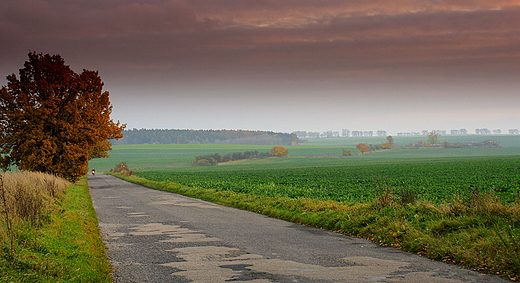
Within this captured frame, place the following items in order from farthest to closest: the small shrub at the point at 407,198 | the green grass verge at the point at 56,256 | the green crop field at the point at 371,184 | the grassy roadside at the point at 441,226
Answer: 1. the green crop field at the point at 371,184
2. the small shrub at the point at 407,198
3. the grassy roadside at the point at 441,226
4. the green grass verge at the point at 56,256

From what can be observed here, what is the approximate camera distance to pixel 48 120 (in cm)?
3681

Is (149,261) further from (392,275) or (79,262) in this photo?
(392,275)

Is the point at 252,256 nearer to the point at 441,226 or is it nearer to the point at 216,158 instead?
the point at 441,226

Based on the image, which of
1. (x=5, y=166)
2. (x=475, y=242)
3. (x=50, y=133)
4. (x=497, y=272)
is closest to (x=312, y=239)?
(x=475, y=242)

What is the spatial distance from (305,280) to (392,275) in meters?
1.73

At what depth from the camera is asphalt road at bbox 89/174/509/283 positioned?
8.75 metres

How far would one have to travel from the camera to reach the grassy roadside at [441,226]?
31.3 ft

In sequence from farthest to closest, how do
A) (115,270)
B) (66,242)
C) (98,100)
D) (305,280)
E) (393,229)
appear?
(98,100) → (393,229) → (66,242) → (115,270) → (305,280)

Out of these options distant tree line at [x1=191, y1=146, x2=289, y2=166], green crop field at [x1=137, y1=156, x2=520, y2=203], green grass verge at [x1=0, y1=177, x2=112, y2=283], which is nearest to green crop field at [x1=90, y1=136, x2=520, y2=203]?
green crop field at [x1=137, y1=156, x2=520, y2=203]

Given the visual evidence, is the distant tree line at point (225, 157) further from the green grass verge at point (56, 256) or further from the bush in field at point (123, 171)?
the green grass verge at point (56, 256)

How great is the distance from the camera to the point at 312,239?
524 inches

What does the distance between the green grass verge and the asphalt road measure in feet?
1.39

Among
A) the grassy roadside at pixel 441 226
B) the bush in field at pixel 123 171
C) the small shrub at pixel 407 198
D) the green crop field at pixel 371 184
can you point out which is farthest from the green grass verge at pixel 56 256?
the bush in field at pixel 123 171

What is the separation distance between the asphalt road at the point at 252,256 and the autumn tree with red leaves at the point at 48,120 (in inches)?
876
